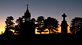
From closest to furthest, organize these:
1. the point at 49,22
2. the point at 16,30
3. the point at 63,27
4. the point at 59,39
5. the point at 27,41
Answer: the point at 27,41, the point at 59,39, the point at 63,27, the point at 16,30, the point at 49,22

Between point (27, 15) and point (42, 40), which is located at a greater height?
point (27, 15)

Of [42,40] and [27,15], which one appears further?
[27,15]

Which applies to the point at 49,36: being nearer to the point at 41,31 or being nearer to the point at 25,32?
the point at 25,32

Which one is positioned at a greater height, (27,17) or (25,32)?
(27,17)

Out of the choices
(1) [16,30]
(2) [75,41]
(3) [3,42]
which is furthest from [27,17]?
(1) [16,30]

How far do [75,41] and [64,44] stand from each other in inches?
106

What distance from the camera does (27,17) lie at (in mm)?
58250

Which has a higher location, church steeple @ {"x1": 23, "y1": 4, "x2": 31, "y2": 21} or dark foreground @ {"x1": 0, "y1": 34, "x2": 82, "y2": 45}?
church steeple @ {"x1": 23, "y1": 4, "x2": 31, "y2": 21}

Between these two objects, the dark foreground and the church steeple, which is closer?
the dark foreground

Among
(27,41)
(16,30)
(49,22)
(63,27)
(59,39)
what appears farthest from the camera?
(49,22)

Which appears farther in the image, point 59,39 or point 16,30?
point 16,30

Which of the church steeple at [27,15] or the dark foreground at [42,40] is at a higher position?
the church steeple at [27,15]

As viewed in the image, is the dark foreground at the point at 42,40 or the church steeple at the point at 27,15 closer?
the dark foreground at the point at 42,40

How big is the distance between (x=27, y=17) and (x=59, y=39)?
9667mm
